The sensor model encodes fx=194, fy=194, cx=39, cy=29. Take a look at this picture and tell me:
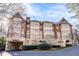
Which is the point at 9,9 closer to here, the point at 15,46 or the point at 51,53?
the point at 15,46

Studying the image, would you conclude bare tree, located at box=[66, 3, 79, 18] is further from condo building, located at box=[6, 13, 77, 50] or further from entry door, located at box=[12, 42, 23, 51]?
entry door, located at box=[12, 42, 23, 51]

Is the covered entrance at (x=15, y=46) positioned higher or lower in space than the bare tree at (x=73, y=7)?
lower

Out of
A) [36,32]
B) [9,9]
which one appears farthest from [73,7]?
[9,9]

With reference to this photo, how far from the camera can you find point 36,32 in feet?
4.92

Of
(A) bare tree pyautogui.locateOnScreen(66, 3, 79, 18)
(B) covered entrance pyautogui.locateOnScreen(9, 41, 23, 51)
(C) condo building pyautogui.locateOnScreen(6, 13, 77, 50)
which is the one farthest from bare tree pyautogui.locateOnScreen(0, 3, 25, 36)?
(A) bare tree pyautogui.locateOnScreen(66, 3, 79, 18)

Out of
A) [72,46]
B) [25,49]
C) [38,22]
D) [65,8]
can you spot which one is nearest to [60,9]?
[65,8]

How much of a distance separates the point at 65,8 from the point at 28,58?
0.49 metres

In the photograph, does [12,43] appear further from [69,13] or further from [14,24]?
[69,13]

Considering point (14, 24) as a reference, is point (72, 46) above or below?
below

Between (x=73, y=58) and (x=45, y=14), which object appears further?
(x=45, y=14)

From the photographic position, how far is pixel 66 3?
155cm

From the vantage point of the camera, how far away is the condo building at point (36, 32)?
58.3 inches

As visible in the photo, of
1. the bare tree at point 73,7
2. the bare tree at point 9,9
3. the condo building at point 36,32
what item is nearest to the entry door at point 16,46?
the condo building at point 36,32

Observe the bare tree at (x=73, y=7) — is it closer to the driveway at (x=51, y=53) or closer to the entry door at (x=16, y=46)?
the driveway at (x=51, y=53)
